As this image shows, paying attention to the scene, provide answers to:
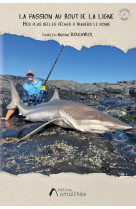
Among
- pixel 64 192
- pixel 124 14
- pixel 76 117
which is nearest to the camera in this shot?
pixel 64 192

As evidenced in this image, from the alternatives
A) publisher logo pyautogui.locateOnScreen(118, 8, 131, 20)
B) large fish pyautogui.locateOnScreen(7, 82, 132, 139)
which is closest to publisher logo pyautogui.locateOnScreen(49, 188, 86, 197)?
large fish pyautogui.locateOnScreen(7, 82, 132, 139)

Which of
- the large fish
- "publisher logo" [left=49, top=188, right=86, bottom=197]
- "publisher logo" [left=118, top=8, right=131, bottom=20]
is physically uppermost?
"publisher logo" [left=118, top=8, right=131, bottom=20]

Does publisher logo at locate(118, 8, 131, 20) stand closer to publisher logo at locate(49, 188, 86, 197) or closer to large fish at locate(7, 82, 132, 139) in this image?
large fish at locate(7, 82, 132, 139)

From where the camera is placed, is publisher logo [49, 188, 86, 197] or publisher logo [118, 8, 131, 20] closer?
publisher logo [49, 188, 86, 197]

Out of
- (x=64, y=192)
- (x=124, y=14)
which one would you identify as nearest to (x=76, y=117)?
(x=64, y=192)

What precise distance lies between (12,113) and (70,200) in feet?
16.9

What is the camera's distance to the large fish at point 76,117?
284 centimetres

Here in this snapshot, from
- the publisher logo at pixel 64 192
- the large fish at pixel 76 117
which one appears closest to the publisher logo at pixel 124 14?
the large fish at pixel 76 117

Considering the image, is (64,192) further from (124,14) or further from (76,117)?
(124,14)

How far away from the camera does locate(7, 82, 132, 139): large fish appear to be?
9.32 ft

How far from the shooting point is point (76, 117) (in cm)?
329

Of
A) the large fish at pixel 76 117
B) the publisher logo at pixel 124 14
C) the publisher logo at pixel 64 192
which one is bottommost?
the publisher logo at pixel 64 192

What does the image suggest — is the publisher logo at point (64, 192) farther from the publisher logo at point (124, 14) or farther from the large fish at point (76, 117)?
the publisher logo at point (124, 14)

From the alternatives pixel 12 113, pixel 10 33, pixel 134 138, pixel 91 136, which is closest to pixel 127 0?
pixel 10 33
